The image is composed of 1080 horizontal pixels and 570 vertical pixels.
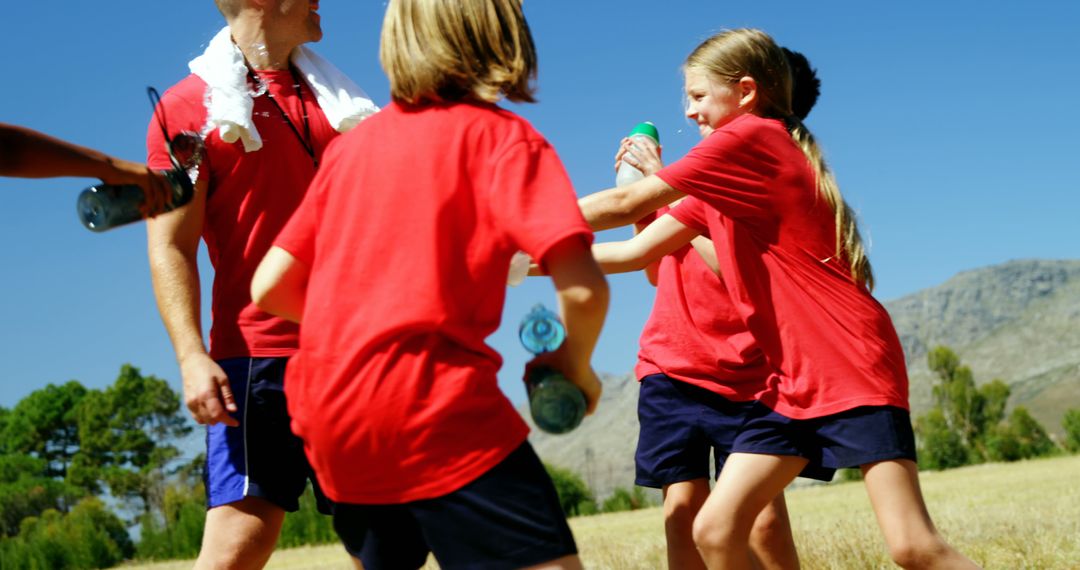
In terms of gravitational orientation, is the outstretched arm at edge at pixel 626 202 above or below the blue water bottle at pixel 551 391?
above

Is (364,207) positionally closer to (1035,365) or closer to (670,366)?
(670,366)

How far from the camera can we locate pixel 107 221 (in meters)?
2.57

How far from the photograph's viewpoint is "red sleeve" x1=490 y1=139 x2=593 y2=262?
83.7 inches

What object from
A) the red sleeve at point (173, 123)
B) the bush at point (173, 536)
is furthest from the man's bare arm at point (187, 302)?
the bush at point (173, 536)

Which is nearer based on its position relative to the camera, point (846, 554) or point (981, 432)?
point (846, 554)

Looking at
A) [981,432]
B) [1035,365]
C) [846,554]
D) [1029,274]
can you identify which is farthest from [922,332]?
[846,554]

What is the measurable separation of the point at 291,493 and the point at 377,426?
3.99ft

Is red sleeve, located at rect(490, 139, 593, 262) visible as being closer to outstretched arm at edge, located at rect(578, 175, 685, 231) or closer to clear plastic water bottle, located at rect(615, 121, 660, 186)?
outstretched arm at edge, located at rect(578, 175, 685, 231)

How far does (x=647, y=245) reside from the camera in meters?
4.10

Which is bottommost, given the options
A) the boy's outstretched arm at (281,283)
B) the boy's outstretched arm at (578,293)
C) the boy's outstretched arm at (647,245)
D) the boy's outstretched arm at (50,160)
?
the boy's outstretched arm at (578,293)

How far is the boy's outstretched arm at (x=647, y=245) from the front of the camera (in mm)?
4086

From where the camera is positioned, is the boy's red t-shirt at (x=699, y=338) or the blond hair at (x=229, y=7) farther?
the boy's red t-shirt at (x=699, y=338)

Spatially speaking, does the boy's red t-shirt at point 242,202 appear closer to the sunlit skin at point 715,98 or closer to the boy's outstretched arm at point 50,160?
the boy's outstretched arm at point 50,160

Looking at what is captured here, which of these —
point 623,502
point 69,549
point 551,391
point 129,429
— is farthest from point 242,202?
point 129,429
